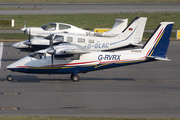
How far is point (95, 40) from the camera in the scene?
27.3 m

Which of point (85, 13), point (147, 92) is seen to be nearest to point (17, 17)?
point (85, 13)

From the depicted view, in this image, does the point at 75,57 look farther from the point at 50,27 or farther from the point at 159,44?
the point at 50,27

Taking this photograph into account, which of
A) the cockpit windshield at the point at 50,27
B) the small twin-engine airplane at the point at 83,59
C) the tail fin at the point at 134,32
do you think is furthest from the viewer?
the cockpit windshield at the point at 50,27

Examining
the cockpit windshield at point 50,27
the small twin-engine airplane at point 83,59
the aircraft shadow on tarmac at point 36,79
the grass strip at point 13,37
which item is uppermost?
the cockpit windshield at point 50,27

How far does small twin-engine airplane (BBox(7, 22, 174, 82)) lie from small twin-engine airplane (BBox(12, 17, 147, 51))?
573cm

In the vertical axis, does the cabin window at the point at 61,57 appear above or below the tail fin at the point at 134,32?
below

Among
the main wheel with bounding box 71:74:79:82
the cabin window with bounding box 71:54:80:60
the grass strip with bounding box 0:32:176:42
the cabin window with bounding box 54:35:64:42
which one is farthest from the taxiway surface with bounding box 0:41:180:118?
the grass strip with bounding box 0:32:176:42

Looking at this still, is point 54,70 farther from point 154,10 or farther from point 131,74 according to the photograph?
point 154,10

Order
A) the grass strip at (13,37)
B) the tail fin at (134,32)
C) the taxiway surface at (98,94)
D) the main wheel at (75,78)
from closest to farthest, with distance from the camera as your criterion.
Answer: the taxiway surface at (98,94), the main wheel at (75,78), the tail fin at (134,32), the grass strip at (13,37)

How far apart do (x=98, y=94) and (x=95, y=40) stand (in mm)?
10081

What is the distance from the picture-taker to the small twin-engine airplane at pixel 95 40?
2633 centimetres

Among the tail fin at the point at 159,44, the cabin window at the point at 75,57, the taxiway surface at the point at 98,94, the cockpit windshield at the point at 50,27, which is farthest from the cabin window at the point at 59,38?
the tail fin at the point at 159,44

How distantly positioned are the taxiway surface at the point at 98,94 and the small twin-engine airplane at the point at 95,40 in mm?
3348

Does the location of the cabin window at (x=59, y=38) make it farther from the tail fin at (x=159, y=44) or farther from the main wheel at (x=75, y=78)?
the tail fin at (x=159, y=44)
